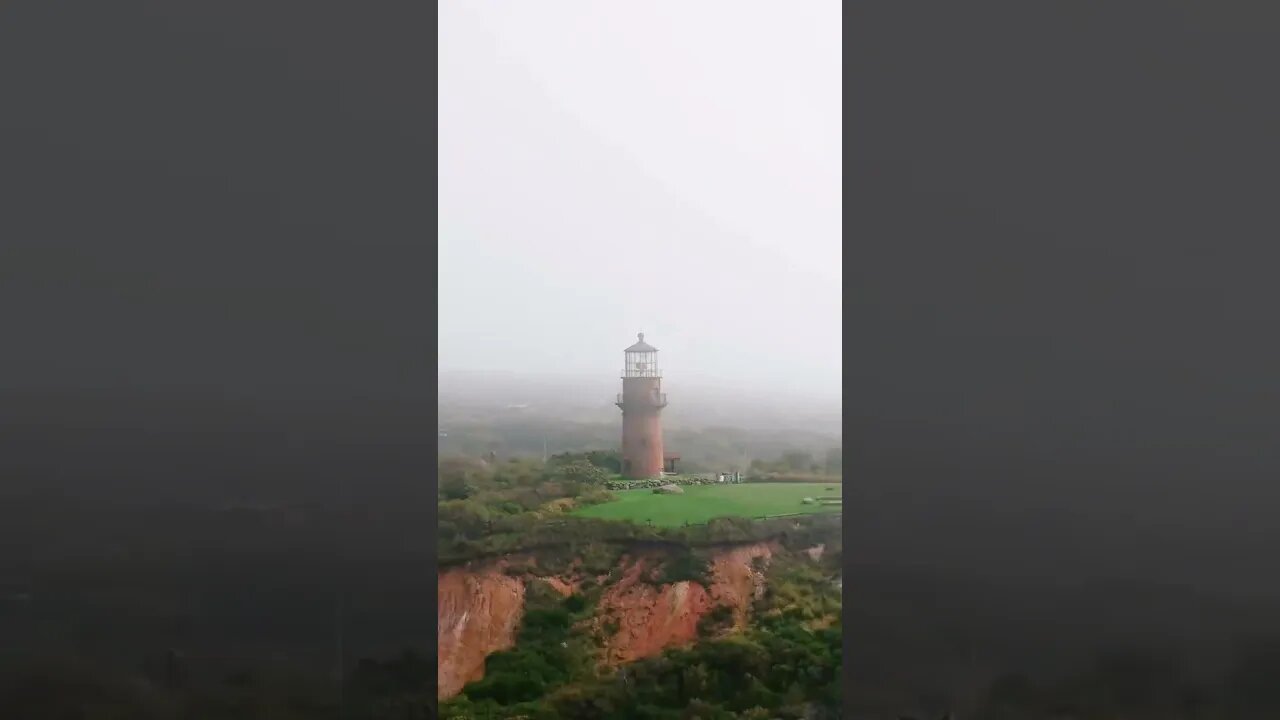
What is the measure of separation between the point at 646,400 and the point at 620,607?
1082 mm

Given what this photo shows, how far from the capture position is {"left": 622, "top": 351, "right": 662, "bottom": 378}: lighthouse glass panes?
5.14m

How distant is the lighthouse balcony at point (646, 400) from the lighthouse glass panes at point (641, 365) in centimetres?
11

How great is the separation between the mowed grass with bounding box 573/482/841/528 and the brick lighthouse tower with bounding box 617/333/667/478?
7.7 inches

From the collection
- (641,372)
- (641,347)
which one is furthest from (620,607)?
(641,347)

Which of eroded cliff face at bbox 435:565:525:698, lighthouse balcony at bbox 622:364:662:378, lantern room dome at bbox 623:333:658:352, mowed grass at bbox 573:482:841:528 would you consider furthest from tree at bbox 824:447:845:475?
eroded cliff face at bbox 435:565:525:698

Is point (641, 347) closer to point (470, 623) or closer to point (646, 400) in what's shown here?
point (646, 400)

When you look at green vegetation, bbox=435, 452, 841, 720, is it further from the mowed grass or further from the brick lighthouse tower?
the brick lighthouse tower

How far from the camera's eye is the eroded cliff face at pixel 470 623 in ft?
15.6
